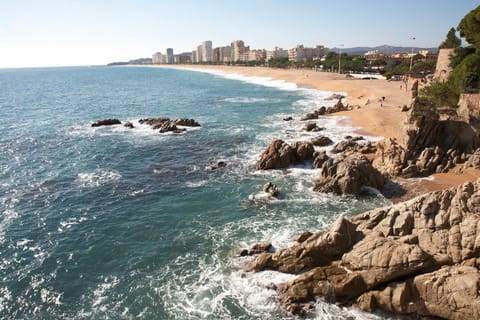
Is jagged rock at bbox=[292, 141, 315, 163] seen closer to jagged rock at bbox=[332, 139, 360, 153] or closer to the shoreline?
jagged rock at bbox=[332, 139, 360, 153]

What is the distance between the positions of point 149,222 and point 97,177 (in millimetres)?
11496

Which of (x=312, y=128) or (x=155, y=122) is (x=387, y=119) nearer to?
(x=312, y=128)

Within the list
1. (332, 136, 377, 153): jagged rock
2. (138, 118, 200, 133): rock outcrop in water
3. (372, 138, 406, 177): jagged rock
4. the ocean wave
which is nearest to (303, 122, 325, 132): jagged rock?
(332, 136, 377, 153): jagged rock

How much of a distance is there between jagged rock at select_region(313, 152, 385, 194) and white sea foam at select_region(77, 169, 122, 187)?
60.7 ft

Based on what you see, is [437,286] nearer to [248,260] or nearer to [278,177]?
[248,260]

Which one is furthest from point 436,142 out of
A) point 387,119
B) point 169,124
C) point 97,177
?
point 169,124

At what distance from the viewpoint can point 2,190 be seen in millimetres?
30094

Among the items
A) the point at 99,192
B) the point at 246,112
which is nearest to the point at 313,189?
the point at 99,192

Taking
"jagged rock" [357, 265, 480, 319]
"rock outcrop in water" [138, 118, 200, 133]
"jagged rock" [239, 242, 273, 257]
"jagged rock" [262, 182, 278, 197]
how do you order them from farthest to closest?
"rock outcrop in water" [138, 118, 200, 133] < "jagged rock" [262, 182, 278, 197] < "jagged rock" [239, 242, 273, 257] < "jagged rock" [357, 265, 480, 319]

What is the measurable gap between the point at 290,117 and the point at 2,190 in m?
39.2

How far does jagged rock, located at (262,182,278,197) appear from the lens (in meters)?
27.2

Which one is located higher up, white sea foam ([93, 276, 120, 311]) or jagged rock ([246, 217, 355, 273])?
jagged rock ([246, 217, 355, 273])

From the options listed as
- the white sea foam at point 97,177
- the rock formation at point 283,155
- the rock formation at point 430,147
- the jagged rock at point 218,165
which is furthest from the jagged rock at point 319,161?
the white sea foam at point 97,177

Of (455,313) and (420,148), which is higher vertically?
(420,148)
